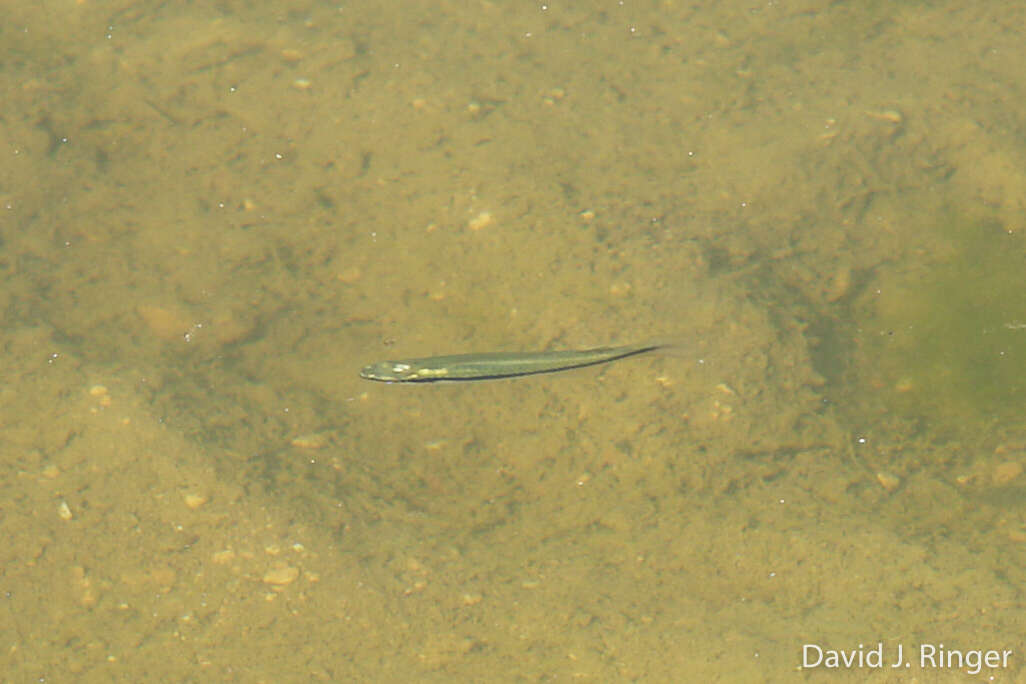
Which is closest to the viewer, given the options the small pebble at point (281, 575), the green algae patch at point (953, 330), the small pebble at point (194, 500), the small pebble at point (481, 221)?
the small pebble at point (281, 575)

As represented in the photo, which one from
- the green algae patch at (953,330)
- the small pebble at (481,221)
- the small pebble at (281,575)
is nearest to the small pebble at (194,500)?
the small pebble at (281,575)

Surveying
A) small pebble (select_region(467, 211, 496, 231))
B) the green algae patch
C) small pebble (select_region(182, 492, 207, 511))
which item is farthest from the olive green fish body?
the green algae patch

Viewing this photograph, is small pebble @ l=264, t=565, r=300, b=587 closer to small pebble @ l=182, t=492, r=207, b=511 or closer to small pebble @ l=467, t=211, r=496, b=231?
small pebble @ l=182, t=492, r=207, b=511

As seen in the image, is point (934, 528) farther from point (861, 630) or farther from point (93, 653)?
point (93, 653)

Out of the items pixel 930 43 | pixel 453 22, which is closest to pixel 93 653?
pixel 453 22

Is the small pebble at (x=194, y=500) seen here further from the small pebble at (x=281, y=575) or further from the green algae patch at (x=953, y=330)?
the green algae patch at (x=953, y=330)

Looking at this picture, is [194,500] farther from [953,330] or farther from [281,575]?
[953,330]

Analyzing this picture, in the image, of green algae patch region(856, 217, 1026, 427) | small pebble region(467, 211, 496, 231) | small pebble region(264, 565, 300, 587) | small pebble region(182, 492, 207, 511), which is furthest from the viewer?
small pebble region(467, 211, 496, 231)

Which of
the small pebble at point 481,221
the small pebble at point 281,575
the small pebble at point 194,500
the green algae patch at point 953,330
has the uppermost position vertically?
the small pebble at point 481,221
